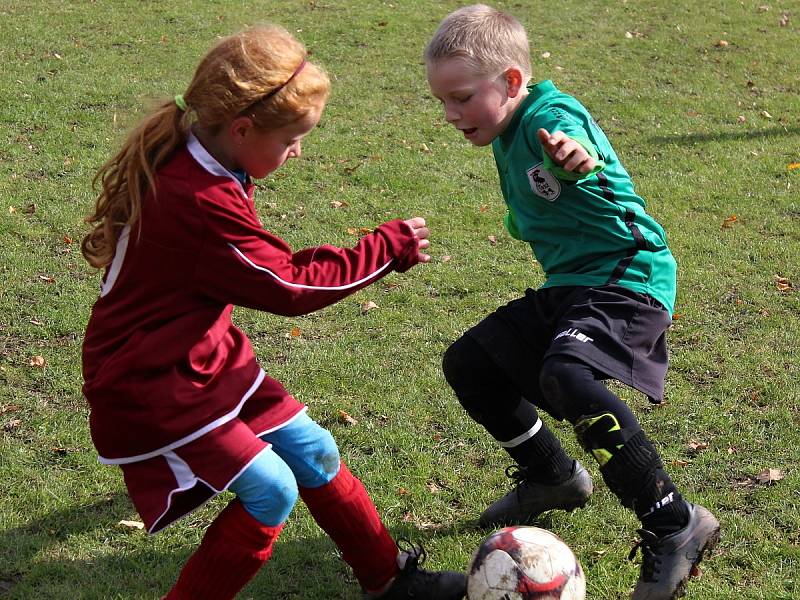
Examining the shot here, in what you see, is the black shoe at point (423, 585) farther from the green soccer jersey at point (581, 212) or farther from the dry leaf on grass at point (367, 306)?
the dry leaf on grass at point (367, 306)

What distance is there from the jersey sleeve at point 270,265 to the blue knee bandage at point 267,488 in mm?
455

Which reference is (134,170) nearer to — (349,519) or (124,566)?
(349,519)

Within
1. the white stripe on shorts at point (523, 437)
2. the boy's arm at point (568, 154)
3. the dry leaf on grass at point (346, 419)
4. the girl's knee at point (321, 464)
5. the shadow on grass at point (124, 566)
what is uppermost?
the boy's arm at point (568, 154)

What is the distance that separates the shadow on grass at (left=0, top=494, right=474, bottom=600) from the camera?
3508 millimetres

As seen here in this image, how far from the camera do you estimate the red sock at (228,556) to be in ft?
9.82

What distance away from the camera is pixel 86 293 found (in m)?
5.80

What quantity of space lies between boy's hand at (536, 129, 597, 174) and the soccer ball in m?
1.20

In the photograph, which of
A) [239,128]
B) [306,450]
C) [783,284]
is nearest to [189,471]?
[306,450]

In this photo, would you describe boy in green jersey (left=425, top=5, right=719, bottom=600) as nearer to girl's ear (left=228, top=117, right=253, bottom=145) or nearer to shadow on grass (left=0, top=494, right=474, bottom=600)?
shadow on grass (left=0, top=494, right=474, bottom=600)

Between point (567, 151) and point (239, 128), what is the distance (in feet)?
3.49

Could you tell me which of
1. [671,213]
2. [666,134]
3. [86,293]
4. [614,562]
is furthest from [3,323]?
[666,134]

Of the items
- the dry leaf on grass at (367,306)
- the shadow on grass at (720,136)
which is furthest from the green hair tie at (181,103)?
the shadow on grass at (720,136)

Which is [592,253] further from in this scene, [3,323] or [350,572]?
[3,323]

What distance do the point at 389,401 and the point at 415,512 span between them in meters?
0.90
